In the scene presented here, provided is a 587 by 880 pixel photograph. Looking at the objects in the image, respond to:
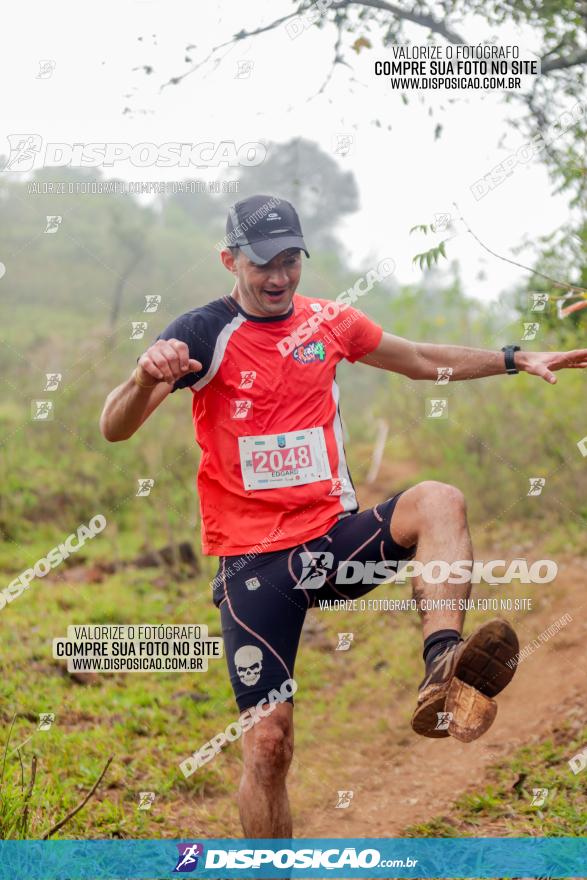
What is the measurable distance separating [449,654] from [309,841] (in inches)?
66.1

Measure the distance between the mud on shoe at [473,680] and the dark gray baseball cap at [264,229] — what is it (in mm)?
1804

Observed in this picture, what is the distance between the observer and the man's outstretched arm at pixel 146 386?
3.50 meters

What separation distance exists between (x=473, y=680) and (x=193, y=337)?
1.81m

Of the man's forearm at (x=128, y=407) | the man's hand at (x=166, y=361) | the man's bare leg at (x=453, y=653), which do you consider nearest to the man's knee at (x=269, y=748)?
the man's bare leg at (x=453, y=653)

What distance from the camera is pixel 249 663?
3828mm

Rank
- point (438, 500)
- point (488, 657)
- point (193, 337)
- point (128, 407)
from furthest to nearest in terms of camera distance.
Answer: point (193, 337) → point (128, 407) → point (438, 500) → point (488, 657)

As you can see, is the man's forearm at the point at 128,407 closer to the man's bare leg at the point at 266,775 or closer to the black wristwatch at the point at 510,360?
the man's bare leg at the point at 266,775

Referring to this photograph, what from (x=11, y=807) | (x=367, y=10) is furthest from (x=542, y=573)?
(x=11, y=807)

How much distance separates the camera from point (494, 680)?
3191mm

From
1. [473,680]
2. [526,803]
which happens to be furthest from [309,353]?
[526,803]

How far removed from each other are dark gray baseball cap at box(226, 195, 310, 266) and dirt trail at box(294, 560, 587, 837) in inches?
116

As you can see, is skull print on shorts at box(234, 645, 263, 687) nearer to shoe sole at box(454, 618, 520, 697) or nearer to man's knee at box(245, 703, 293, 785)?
man's knee at box(245, 703, 293, 785)

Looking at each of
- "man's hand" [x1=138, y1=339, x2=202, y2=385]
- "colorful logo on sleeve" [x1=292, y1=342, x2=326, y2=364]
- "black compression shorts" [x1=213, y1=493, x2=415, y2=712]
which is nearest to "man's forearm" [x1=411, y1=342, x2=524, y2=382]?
"colorful logo on sleeve" [x1=292, y1=342, x2=326, y2=364]

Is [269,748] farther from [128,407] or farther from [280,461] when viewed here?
[128,407]
